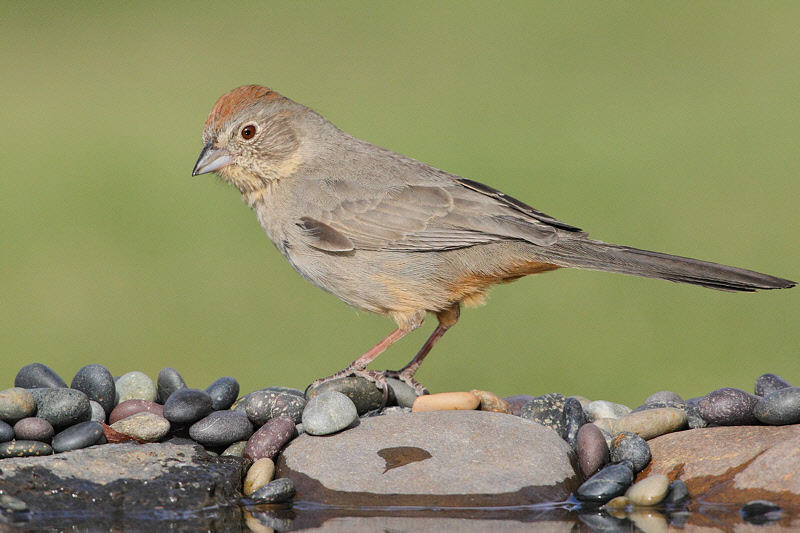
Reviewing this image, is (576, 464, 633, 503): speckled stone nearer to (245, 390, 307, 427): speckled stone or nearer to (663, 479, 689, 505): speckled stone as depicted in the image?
(663, 479, 689, 505): speckled stone

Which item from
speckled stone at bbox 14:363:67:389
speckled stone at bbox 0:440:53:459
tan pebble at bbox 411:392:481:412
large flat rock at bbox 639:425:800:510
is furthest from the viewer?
speckled stone at bbox 14:363:67:389

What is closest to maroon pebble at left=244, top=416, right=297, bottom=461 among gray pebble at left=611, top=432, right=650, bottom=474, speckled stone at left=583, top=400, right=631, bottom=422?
gray pebble at left=611, top=432, right=650, bottom=474

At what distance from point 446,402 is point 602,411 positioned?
101 cm

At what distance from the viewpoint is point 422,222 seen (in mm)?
5926

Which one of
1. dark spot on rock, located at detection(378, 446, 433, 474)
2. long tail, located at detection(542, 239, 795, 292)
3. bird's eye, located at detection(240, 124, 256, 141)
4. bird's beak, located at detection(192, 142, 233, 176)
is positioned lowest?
dark spot on rock, located at detection(378, 446, 433, 474)

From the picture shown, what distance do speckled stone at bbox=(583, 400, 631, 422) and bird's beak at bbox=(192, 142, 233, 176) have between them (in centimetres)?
297

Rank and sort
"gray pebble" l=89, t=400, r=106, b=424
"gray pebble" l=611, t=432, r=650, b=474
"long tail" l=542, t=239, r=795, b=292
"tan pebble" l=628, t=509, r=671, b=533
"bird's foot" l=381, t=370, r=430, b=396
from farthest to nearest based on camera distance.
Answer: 1. "bird's foot" l=381, t=370, r=430, b=396
2. "gray pebble" l=89, t=400, r=106, b=424
3. "long tail" l=542, t=239, r=795, b=292
4. "gray pebble" l=611, t=432, r=650, b=474
5. "tan pebble" l=628, t=509, r=671, b=533

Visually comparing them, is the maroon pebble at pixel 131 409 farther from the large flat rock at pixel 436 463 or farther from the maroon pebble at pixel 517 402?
the maroon pebble at pixel 517 402

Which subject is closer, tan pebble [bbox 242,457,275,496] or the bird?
tan pebble [bbox 242,457,275,496]

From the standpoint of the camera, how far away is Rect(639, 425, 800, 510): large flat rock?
418cm

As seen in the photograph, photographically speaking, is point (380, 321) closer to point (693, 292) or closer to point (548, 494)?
point (693, 292)

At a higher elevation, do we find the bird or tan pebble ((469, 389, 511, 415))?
the bird

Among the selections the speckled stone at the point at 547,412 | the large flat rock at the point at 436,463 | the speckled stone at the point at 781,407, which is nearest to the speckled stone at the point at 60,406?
the large flat rock at the point at 436,463

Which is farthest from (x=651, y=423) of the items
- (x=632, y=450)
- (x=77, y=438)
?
(x=77, y=438)
